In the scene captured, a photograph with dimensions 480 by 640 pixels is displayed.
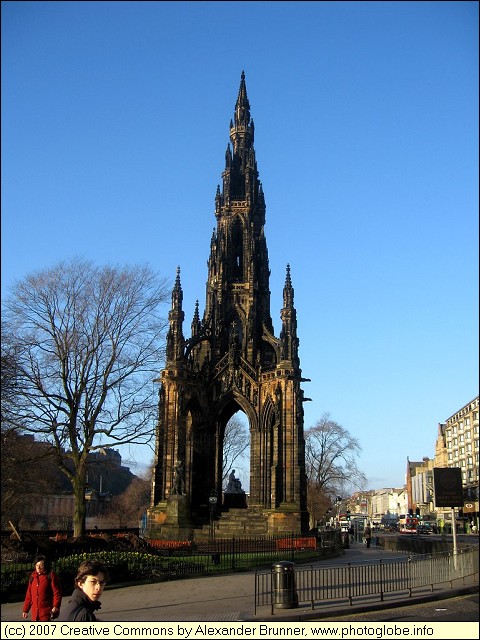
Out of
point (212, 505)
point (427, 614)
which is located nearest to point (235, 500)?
point (212, 505)

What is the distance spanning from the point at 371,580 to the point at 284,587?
149 inches

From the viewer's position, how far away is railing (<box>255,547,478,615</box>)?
15718 millimetres

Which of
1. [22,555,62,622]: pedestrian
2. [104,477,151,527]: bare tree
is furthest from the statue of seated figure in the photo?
[22,555,62,622]: pedestrian

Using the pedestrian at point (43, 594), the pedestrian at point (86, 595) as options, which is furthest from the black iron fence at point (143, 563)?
the pedestrian at point (86, 595)

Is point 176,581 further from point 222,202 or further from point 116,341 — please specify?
point 222,202

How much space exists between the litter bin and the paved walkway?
0.24m

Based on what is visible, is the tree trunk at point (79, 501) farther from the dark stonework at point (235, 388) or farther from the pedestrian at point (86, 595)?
the pedestrian at point (86, 595)

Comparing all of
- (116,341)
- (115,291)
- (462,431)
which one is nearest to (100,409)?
(116,341)

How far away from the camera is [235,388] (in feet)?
146

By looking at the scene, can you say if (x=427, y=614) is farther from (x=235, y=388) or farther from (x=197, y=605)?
(x=235, y=388)

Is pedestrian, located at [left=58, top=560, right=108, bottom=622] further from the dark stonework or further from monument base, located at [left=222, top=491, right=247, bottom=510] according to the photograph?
monument base, located at [left=222, top=491, right=247, bottom=510]

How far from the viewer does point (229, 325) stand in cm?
4772

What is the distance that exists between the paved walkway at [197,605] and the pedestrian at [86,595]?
282 inches

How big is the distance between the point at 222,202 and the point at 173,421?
62.7 ft
